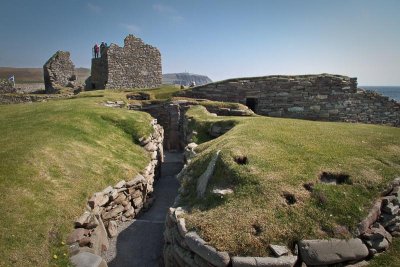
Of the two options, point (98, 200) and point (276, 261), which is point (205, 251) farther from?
point (98, 200)

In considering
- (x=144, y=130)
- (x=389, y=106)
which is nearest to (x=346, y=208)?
(x=144, y=130)

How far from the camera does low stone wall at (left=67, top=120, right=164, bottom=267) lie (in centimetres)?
722

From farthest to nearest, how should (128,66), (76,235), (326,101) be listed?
(128,66) < (326,101) < (76,235)

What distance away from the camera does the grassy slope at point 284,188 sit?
639cm

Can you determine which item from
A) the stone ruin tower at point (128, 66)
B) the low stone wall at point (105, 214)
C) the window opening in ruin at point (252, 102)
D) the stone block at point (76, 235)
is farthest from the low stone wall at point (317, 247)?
the stone ruin tower at point (128, 66)

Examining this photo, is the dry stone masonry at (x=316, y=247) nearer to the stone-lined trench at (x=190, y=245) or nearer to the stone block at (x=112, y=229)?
the stone-lined trench at (x=190, y=245)

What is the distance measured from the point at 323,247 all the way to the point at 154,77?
2900 cm

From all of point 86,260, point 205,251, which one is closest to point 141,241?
point 86,260

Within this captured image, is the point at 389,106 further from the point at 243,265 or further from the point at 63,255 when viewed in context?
the point at 63,255

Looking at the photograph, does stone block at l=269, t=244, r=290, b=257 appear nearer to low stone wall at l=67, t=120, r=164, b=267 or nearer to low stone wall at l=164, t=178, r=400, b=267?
low stone wall at l=164, t=178, r=400, b=267

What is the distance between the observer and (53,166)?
9.40 metres

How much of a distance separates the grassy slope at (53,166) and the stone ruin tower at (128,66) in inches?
613

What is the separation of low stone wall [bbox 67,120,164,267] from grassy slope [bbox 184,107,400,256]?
254cm

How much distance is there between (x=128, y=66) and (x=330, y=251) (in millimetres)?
28510
